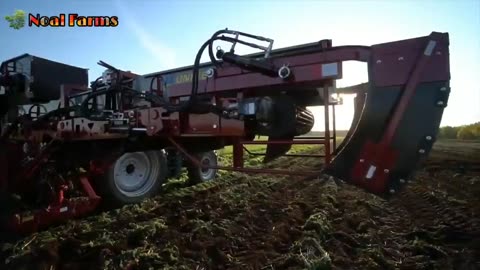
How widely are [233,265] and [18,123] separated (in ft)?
14.4

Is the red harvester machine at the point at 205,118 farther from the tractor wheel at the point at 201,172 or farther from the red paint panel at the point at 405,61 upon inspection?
the tractor wheel at the point at 201,172

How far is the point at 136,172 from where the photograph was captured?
18.4ft

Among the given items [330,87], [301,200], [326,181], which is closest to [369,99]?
[330,87]

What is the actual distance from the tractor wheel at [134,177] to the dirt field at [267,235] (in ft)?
0.87

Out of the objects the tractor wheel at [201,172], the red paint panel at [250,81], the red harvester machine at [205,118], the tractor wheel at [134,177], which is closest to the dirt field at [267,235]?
the tractor wheel at [134,177]

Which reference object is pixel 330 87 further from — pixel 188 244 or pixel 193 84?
pixel 188 244

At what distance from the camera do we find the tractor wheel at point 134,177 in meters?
4.99

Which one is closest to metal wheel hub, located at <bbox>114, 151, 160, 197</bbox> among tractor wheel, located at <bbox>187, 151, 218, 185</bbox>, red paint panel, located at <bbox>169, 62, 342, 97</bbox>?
tractor wheel, located at <bbox>187, 151, 218, 185</bbox>

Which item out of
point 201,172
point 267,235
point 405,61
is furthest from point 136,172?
point 405,61

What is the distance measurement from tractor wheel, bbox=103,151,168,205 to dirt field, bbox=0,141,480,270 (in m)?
0.26

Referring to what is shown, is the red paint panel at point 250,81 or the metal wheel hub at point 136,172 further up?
the red paint panel at point 250,81

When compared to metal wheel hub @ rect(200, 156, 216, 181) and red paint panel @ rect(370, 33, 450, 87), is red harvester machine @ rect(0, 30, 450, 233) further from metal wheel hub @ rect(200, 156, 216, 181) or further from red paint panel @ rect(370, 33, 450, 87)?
metal wheel hub @ rect(200, 156, 216, 181)

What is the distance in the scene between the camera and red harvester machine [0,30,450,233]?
8.49 ft

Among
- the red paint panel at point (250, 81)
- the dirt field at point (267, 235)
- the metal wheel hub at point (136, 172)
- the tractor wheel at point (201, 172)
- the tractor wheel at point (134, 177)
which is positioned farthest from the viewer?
the tractor wheel at point (201, 172)
